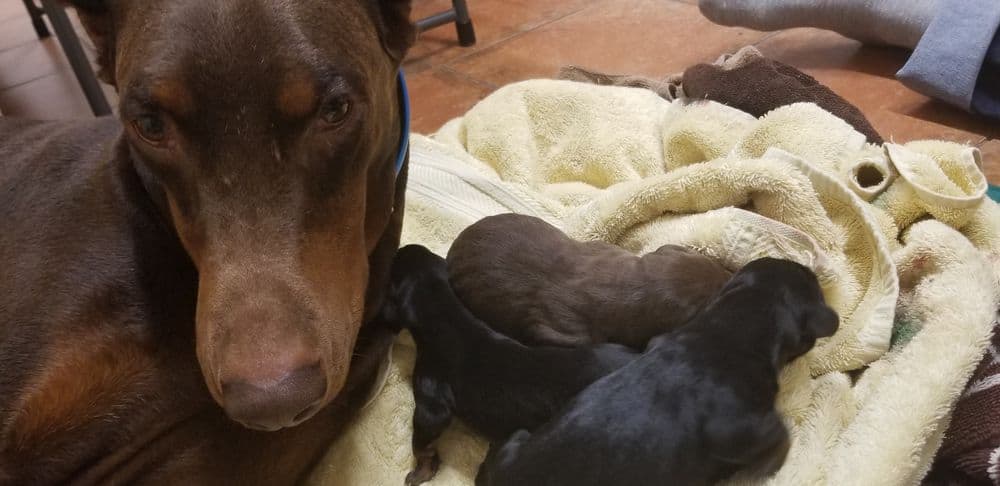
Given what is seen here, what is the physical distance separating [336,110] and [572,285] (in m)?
0.60

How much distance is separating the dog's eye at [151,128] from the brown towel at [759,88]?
1528 mm

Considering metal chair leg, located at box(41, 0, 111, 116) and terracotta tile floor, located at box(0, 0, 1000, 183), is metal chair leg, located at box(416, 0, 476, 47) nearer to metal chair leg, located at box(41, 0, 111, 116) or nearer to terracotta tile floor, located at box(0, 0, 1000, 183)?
terracotta tile floor, located at box(0, 0, 1000, 183)

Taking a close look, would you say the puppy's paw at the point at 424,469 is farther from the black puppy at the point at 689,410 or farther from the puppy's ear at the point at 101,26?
the puppy's ear at the point at 101,26

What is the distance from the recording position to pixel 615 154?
228cm

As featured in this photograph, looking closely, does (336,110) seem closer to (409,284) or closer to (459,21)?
(409,284)

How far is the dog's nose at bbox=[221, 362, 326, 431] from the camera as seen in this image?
3.50ft

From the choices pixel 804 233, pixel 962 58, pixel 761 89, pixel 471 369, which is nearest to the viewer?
pixel 471 369

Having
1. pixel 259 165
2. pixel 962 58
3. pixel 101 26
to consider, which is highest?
pixel 101 26

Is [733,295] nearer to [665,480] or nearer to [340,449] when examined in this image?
[665,480]

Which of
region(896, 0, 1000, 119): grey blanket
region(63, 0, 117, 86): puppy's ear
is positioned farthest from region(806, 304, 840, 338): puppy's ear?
region(896, 0, 1000, 119): grey blanket

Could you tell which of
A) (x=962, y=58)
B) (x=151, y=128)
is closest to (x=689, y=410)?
(x=151, y=128)

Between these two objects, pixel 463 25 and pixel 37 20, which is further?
pixel 37 20

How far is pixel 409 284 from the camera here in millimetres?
1709

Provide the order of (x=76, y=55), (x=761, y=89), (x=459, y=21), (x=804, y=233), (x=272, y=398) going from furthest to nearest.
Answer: (x=459, y=21), (x=76, y=55), (x=761, y=89), (x=804, y=233), (x=272, y=398)
